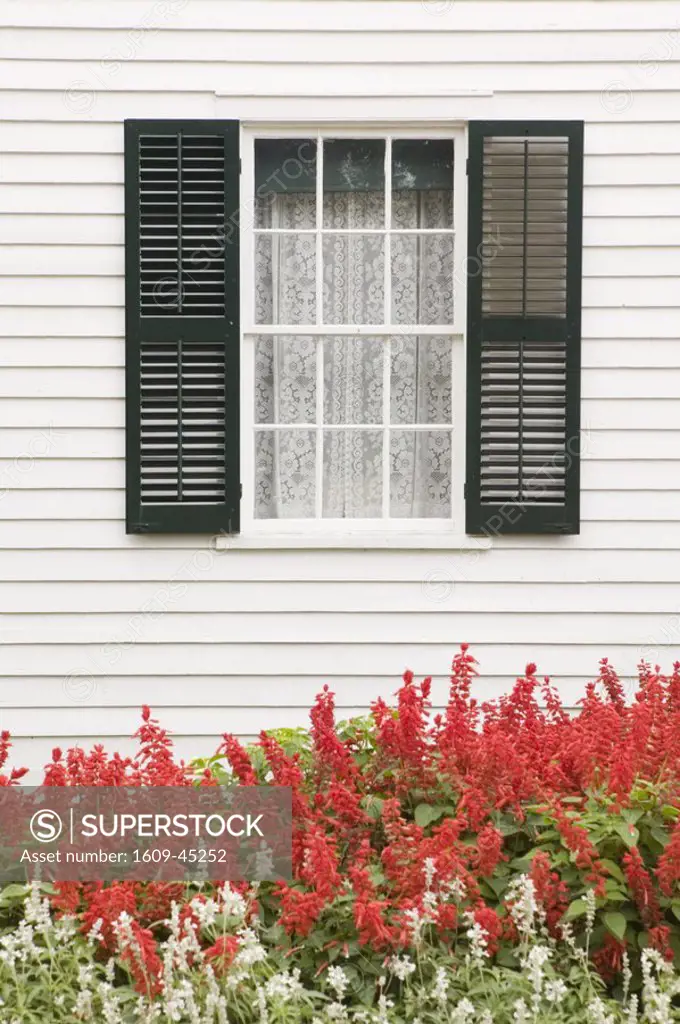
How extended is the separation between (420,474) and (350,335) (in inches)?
26.4

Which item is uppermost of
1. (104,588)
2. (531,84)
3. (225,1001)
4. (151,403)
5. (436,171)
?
(531,84)

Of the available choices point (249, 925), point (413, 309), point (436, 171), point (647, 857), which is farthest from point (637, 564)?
point (249, 925)

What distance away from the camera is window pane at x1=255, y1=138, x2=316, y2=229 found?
5.11m

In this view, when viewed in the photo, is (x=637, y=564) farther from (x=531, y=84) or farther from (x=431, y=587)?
(x=531, y=84)

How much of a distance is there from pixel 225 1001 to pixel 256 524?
3.06 meters

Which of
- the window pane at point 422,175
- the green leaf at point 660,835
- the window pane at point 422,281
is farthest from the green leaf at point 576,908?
the window pane at point 422,175

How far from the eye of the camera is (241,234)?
505cm

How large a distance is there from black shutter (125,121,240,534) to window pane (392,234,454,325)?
71 cm

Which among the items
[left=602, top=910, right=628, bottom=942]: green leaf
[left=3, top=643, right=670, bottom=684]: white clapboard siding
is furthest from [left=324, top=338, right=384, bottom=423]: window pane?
[left=602, top=910, right=628, bottom=942]: green leaf

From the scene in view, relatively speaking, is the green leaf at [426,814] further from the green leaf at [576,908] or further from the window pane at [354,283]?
the window pane at [354,283]

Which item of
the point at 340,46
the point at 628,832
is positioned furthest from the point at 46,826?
the point at 340,46

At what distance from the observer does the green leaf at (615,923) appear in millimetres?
2408

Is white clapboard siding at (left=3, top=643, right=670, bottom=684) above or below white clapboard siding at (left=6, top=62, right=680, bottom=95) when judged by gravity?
below

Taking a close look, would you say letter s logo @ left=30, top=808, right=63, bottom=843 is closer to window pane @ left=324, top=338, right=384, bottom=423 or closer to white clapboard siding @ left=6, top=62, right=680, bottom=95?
window pane @ left=324, top=338, right=384, bottom=423
